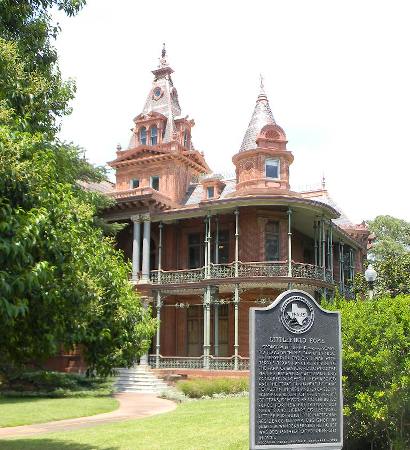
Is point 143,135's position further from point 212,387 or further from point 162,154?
point 212,387

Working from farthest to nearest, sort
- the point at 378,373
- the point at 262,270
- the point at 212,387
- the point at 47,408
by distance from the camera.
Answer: the point at 262,270, the point at 212,387, the point at 47,408, the point at 378,373

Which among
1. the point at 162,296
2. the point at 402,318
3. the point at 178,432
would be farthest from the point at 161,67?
the point at 402,318

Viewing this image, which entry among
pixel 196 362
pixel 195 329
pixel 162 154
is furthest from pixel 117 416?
pixel 162 154

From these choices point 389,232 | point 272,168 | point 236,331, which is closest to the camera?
point 236,331

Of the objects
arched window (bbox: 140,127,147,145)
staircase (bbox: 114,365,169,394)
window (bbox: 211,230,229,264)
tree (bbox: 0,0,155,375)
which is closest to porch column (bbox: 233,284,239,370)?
staircase (bbox: 114,365,169,394)

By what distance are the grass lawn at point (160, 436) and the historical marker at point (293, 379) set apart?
4017mm

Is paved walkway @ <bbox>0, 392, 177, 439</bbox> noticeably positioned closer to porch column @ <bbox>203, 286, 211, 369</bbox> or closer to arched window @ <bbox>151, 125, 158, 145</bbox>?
porch column @ <bbox>203, 286, 211, 369</bbox>

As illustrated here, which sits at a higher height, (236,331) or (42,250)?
(42,250)

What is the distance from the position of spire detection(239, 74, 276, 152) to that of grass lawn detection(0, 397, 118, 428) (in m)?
15.3

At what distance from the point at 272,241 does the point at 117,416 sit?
1489cm

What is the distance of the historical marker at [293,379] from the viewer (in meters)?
7.55

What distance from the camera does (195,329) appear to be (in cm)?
3272

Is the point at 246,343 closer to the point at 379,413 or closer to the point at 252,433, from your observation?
the point at 379,413

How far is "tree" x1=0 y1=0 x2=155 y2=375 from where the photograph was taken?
704 cm
